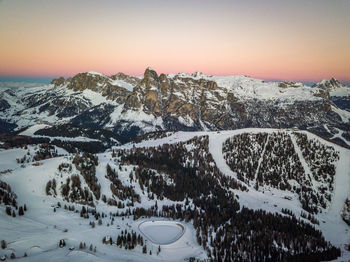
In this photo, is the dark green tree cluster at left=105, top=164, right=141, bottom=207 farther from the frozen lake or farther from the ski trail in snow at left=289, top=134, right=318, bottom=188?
the ski trail in snow at left=289, top=134, right=318, bottom=188

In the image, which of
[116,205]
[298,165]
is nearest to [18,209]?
[116,205]

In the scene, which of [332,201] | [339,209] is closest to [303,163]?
[332,201]

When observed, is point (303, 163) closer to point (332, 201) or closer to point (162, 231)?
point (332, 201)

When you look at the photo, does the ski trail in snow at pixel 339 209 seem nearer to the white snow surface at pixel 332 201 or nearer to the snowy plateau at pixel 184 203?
the white snow surface at pixel 332 201

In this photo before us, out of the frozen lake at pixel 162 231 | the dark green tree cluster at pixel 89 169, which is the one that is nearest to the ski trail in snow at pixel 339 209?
the frozen lake at pixel 162 231

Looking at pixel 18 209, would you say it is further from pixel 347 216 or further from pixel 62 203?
pixel 347 216
